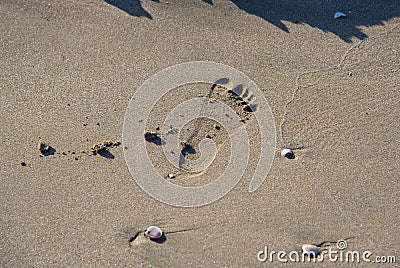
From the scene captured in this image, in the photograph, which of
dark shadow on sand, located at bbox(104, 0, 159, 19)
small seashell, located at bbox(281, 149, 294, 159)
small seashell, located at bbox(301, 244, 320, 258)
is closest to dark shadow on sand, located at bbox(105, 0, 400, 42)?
dark shadow on sand, located at bbox(104, 0, 159, 19)

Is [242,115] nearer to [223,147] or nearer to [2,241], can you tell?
[223,147]

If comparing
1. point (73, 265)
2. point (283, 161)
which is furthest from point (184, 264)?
point (283, 161)

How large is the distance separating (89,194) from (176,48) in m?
2.12

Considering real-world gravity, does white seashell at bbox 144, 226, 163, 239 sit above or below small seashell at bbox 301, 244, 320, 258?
below

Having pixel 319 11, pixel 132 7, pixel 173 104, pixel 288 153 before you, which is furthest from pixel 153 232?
pixel 319 11

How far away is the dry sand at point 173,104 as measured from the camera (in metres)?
5.23

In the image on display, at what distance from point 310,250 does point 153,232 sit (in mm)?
1656

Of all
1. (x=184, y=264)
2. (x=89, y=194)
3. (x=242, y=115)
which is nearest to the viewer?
(x=184, y=264)

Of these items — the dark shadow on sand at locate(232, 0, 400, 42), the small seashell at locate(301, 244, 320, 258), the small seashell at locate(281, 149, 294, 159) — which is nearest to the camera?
the small seashell at locate(301, 244, 320, 258)

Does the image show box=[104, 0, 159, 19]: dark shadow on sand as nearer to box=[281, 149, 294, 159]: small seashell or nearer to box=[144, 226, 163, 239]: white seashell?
box=[281, 149, 294, 159]: small seashell

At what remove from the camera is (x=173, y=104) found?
5.89 metres

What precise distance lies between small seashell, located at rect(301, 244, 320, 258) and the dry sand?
6 cm

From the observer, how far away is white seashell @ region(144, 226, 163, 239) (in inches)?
204

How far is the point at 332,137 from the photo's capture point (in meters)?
5.70
